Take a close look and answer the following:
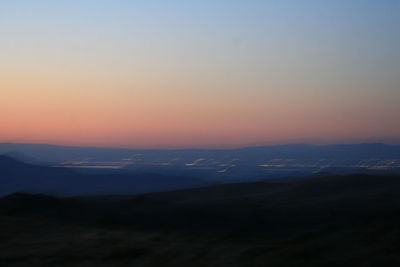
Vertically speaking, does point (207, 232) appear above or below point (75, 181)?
above

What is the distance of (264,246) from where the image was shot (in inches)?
521

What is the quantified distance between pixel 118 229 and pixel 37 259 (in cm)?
629

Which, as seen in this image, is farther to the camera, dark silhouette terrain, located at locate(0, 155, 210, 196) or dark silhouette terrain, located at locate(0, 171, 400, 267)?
dark silhouette terrain, located at locate(0, 155, 210, 196)

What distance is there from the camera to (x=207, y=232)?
17.2 m

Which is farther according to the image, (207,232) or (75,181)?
(75,181)

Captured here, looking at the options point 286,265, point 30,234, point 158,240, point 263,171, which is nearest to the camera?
point 286,265

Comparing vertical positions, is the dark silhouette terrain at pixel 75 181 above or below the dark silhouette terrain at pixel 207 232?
below

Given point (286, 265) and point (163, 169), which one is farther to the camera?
point (163, 169)

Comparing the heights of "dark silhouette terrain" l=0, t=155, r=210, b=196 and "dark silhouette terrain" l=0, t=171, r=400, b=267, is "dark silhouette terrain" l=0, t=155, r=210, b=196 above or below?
below

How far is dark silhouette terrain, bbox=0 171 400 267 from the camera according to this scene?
11680 millimetres

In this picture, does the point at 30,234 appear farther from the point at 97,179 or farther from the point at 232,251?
the point at 97,179

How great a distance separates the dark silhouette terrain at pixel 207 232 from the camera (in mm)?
11680

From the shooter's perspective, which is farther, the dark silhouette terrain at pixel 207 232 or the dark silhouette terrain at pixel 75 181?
the dark silhouette terrain at pixel 75 181

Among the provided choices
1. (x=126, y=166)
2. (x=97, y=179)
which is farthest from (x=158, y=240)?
(x=126, y=166)
